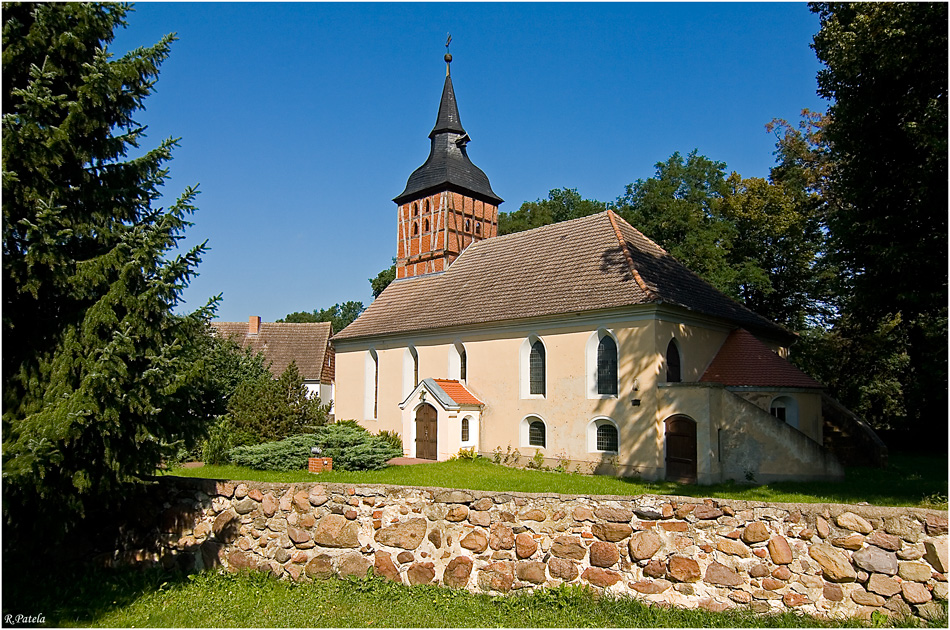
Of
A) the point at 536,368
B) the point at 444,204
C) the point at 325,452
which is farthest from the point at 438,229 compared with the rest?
the point at 325,452

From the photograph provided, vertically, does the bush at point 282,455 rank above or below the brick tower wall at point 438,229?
below

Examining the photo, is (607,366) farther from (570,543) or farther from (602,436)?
(570,543)

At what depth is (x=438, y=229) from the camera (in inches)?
1171

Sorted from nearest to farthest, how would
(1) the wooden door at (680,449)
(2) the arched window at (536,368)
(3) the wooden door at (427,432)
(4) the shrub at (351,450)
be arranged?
(4) the shrub at (351,450) < (1) the wooden door at (680,449) < (2) the arched window at (536,368) < (3) the wooden door at (427,432)

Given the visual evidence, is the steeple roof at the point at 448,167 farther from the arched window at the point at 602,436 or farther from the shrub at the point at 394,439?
the arched window at the point at 602,436

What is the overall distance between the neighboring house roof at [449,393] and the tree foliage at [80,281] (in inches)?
577

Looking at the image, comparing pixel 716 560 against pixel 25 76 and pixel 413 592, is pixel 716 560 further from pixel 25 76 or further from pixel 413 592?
pixel 25 76

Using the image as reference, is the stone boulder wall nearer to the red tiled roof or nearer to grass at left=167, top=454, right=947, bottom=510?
grass at left=167, top=454, right=947, bottom=510

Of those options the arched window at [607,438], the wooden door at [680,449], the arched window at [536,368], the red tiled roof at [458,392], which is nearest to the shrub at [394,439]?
the red tiled roof at [458,392]

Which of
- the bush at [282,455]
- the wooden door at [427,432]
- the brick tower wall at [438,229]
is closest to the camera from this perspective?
the bush at [282,455]

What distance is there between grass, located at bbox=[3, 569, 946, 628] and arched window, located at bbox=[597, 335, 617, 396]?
43.7 feet

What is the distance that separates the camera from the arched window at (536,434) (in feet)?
70.7

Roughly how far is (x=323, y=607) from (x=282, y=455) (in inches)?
429

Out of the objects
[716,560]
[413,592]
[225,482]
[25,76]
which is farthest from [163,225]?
[716,560]
